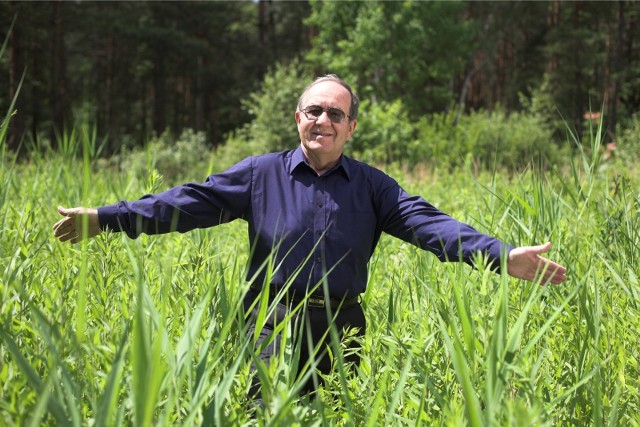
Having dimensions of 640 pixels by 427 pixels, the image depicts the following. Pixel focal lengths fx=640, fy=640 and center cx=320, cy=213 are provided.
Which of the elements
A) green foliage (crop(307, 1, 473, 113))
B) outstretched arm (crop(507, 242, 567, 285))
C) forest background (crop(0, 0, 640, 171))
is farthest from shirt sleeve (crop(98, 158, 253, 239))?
green foliage (crop(307, 1, 473, 113))

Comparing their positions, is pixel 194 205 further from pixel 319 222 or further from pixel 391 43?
pixel 391 43

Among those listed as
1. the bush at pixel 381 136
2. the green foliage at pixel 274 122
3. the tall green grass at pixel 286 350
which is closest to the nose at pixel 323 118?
the tall green grass at pixel 286 350

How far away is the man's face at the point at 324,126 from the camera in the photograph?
106 inches

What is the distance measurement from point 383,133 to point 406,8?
9283 mm

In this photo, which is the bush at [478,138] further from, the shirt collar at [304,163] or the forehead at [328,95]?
the shirt collar at [304,163]

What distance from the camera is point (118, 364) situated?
114 cm

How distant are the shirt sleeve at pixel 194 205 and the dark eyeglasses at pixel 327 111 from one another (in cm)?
33

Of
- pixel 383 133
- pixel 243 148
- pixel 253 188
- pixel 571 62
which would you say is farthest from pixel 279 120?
pixel 571 62

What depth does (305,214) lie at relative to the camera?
259cm

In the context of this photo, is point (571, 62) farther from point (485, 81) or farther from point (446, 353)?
point (446, 353)

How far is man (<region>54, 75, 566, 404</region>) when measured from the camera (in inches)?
98.2

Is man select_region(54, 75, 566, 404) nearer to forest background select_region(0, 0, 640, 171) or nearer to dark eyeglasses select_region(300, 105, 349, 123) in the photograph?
dark eyeglasses select_region(300, 105, 349, 123)

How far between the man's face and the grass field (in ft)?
2.11

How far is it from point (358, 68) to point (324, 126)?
84.8 feet
